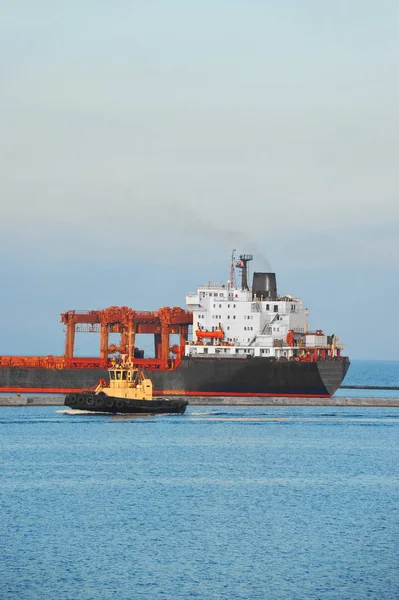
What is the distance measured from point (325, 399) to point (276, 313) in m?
8.50

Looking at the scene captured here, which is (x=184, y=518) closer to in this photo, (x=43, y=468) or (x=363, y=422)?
→ (x=43, y=468)

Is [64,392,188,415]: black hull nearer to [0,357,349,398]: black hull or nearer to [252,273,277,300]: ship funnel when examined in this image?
[0,357,349,398]: black hull

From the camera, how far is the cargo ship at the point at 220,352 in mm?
83625

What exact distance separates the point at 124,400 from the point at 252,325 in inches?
760

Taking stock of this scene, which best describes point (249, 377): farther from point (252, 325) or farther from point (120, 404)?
point (120, 404)

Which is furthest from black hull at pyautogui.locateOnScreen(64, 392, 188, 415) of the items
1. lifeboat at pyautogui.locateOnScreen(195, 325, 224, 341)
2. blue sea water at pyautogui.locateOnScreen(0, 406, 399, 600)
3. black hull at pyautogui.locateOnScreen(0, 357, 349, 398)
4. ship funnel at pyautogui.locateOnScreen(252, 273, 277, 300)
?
ship funnel at pyautogui.locateOnScreen(252, 273, 277, 300)

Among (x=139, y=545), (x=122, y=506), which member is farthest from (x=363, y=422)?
(x=139, y=545)

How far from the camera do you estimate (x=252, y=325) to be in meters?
86.3

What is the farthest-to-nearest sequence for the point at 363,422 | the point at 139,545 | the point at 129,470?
1. the point at 363,422
2. the point at 129,470
3. the point at 139,545

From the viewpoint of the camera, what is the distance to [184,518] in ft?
112

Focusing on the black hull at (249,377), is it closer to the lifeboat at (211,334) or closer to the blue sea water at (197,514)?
the lifeboat at (211,334)

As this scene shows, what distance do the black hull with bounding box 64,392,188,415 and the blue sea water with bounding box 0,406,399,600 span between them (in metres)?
9.82

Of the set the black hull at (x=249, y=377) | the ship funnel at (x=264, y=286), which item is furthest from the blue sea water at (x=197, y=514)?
the ship funnel at (x=264, y=286)

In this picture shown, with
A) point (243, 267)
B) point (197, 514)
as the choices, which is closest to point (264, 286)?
point (243, 267)
